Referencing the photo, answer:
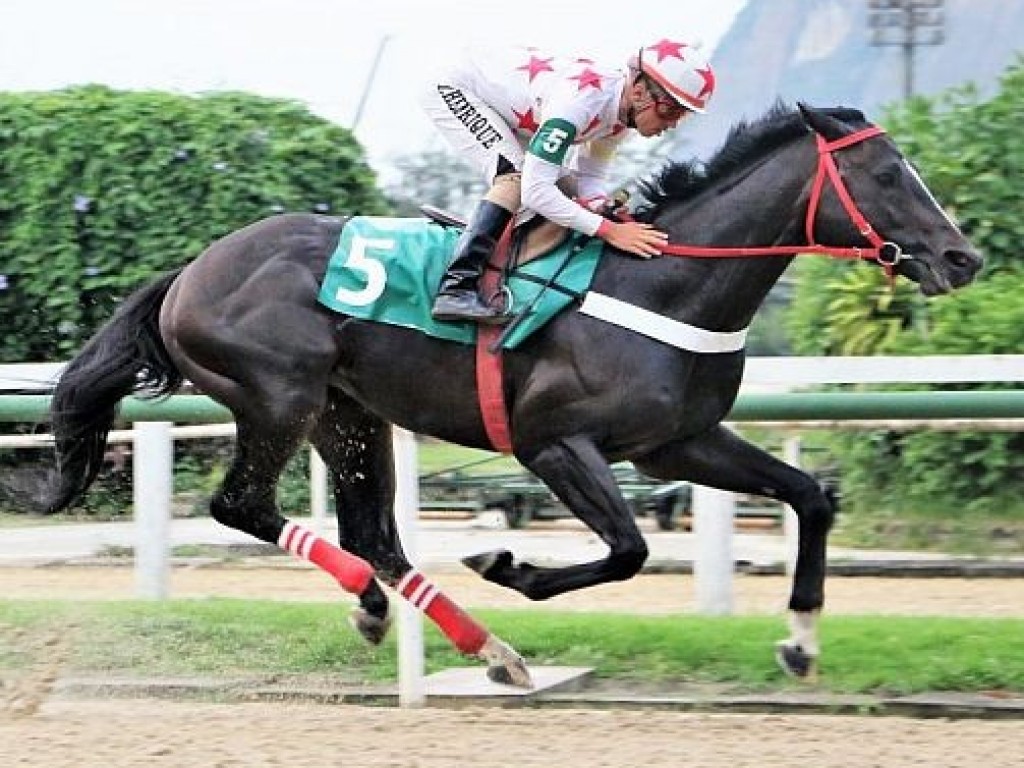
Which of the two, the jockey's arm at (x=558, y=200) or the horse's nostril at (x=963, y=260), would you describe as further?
the jockey's arm at (x=558, y=200)

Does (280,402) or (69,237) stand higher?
(280,402)

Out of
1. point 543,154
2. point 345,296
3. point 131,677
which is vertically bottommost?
point 131,677

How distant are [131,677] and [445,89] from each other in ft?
7.18

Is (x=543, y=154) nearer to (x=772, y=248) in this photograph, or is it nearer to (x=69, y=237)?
(x=772, y=248)

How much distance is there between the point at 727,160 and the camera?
5859 millimetres

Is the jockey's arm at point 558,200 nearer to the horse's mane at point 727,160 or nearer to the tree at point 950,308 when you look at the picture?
the horse's mane at point 727,160

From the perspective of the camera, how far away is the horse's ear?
5.67 m

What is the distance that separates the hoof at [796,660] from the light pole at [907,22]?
953 centimetres

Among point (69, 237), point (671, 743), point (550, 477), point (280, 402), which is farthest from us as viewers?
point (69, 237)

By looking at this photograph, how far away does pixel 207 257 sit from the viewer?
6.29 m

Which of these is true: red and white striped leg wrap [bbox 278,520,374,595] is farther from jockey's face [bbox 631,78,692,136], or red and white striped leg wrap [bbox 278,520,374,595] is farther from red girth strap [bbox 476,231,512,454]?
jockey's face [bbox 631,78,692,136]

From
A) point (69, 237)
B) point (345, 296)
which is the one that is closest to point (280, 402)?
point (345, 296)

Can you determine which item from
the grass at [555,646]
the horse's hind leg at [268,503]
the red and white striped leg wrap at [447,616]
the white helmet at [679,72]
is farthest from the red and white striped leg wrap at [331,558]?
the white helmet at [679,72]

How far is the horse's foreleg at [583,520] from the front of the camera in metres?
5.61
